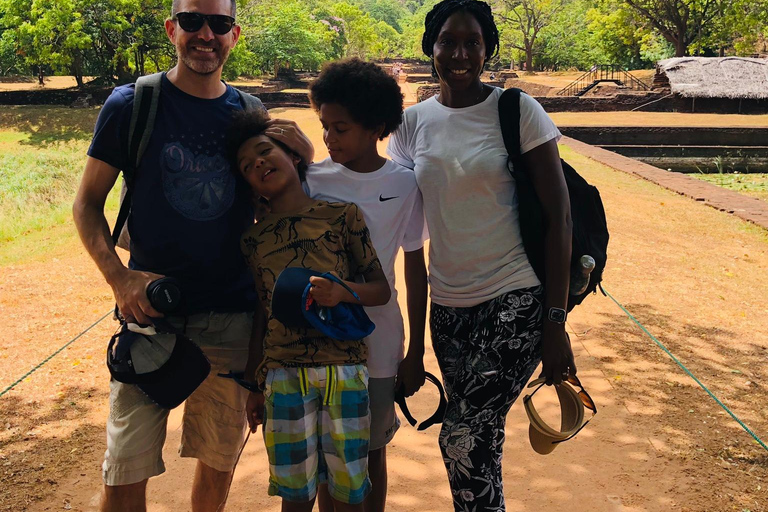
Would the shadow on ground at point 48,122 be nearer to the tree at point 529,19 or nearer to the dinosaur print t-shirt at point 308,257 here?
the dinosaur print t-shirt at point 308,257

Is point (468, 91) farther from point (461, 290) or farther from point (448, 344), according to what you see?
point (448, 344)

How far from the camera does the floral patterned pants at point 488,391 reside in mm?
2248

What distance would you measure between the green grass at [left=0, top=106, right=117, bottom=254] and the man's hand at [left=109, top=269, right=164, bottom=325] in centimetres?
745

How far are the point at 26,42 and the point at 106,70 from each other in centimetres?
421

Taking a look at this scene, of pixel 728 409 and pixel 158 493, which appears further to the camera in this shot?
pixel 728 409

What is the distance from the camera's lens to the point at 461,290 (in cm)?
236

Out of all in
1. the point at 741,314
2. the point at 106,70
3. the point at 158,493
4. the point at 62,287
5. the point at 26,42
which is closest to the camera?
the point at 158,493

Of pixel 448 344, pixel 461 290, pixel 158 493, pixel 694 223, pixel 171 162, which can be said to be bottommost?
pixel 694 223

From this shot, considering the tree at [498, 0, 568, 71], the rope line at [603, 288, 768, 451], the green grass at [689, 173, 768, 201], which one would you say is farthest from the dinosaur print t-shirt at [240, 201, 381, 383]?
the tree at [498, 0, 568, 71]

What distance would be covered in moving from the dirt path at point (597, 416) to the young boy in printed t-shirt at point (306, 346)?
1.15 meters

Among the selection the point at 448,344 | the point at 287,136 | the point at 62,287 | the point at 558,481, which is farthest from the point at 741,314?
the point at 62,287

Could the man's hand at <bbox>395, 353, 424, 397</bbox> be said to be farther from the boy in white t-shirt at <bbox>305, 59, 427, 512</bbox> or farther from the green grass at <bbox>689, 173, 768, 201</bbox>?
the green grass at <bbox>689, 173, 768, 201</bbox>

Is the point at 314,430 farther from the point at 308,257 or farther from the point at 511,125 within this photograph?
the point at 511,125

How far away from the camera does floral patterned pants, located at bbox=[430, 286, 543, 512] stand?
2.25m
